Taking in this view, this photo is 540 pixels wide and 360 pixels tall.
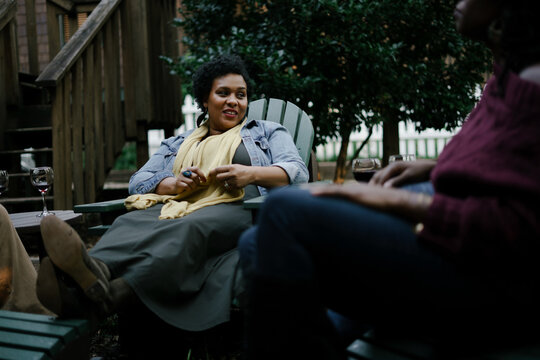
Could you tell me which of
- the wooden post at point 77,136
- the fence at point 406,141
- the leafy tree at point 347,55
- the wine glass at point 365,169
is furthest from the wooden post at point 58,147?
the fence at point 406,141

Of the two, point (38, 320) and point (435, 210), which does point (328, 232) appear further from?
point (38, 320)

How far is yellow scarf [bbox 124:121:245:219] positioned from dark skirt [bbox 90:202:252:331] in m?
0.17

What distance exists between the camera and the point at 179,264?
6.20ft

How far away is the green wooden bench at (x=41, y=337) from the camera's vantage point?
4.88 feet

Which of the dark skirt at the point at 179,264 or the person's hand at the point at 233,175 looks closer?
the dark skirt at the point at 179,264

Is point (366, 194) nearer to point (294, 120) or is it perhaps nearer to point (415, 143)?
point (294, 120)

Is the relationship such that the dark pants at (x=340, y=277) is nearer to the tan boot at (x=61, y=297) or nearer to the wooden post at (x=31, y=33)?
the tan boot at (x=61, y=297)

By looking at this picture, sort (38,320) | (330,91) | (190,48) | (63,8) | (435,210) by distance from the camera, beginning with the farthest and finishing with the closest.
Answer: (63,8) < (190,48) < (330,91) < (38,320) < (435,210)

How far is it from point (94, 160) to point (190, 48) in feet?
4.32

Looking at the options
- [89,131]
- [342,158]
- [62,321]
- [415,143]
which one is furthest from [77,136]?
[415,143]

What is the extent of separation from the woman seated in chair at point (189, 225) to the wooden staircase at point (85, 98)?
1594 millimetres

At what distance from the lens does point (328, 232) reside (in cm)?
103

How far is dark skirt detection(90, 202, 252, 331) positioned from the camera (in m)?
1.84

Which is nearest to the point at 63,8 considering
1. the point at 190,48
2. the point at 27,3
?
the point at 27,3
